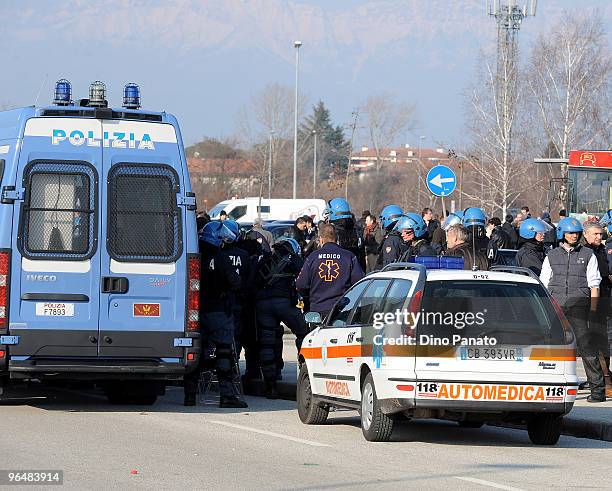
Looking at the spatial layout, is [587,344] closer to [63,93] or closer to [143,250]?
[143,250]

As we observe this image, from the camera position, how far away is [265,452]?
427 inches

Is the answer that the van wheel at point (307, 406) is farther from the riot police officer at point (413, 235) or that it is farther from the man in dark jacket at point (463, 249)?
the riot police officer at point (413, 235)

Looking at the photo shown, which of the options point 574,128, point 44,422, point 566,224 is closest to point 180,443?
point 44,422

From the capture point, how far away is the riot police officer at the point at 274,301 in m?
15.3

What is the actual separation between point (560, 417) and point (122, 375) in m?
4.36

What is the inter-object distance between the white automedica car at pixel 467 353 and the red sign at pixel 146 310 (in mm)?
2605

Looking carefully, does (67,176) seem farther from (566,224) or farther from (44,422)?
(566,224)

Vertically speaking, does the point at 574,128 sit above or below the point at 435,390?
above

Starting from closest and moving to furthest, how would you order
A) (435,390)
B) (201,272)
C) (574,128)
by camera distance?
1. (435,390)
2. (201,272)
3. (574,128)

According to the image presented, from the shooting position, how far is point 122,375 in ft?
43.9

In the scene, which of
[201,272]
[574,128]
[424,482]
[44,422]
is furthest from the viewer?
[574,128]

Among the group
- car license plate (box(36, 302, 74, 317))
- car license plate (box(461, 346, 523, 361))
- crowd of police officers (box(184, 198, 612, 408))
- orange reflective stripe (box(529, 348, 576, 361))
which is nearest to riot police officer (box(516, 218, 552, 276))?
crowd of police officers (box(184, 198, 612, 408))

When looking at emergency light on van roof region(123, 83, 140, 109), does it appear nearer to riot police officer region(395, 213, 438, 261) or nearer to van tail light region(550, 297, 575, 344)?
riot police officer region(395, 213, 438, 261)

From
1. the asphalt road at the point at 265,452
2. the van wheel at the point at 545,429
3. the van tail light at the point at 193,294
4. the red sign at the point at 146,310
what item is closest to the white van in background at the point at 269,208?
the van tail light at the point at 193,294
